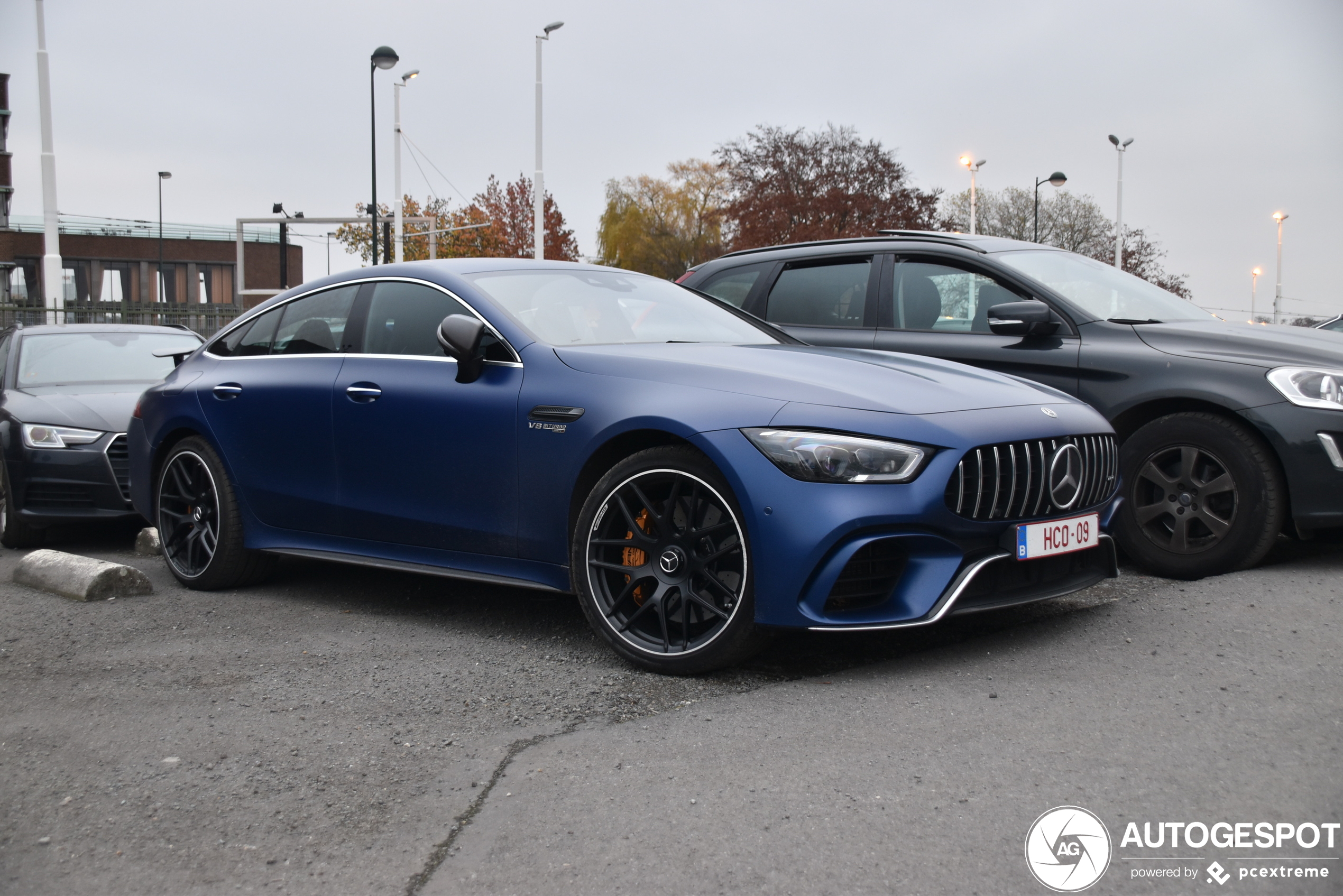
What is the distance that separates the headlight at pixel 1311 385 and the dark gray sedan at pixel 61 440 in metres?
6.08

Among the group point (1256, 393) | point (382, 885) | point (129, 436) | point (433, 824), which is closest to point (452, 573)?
point (433, 824)

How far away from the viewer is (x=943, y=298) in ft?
21.2

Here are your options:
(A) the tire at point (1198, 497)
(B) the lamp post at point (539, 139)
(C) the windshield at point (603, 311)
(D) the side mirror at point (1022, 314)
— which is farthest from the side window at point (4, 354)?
(B) the lamp post at point (539, 139)

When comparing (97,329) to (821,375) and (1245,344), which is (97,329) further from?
(1245,344)

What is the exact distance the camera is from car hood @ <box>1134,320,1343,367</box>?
5.44 meters

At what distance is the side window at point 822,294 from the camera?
22.2ft

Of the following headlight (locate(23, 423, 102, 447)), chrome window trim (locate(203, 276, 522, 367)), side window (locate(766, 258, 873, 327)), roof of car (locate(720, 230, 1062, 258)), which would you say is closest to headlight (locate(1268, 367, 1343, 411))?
roof of car (locate(720, 230, 1062, 258))

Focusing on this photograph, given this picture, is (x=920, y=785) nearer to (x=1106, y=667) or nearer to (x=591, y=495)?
(x=1106, y=667)

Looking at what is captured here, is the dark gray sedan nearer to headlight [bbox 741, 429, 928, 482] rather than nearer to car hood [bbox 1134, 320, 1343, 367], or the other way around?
headlight [bbox 741, 429, 928, 482]

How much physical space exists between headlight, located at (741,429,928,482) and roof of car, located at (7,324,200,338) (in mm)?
6962

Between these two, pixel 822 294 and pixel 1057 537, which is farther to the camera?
pixel 822 294

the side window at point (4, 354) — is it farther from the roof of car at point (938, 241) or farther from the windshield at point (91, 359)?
the roof of car at point (938, 241)

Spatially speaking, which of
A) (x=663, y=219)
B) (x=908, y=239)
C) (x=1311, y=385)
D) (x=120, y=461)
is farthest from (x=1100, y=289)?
(x=663, y=219)

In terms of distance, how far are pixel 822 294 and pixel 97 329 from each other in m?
5.65
